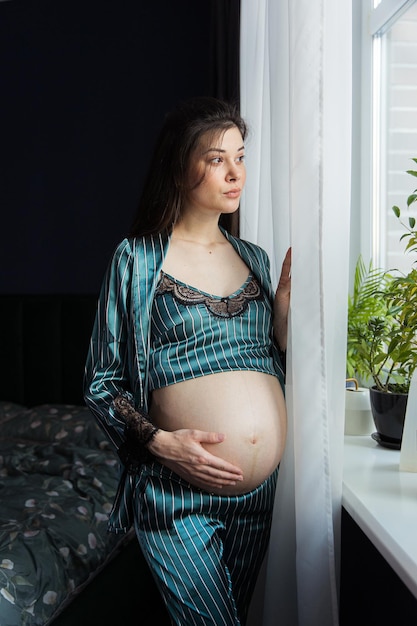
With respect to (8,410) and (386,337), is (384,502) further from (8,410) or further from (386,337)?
(8,410)

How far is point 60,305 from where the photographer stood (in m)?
3.05

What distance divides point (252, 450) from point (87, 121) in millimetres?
2298

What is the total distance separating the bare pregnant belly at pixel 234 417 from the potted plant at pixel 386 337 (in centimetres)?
31

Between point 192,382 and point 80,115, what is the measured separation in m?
2.21

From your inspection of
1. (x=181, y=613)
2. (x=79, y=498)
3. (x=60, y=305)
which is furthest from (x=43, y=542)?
(x=60, y=305)

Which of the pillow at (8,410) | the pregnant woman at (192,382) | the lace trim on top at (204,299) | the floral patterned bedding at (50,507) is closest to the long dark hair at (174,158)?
the pregnant woman at (192,382)

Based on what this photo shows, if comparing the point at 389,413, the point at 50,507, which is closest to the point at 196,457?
the point at 389,413

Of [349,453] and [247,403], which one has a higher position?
[247,403]

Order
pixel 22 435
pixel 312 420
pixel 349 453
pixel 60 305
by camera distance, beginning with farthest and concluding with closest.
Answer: pixel 60 305, pixel 22 435, pixel 349 453, pixel 312 420

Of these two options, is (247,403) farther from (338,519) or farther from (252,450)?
(338,519)

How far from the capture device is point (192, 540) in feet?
4.12

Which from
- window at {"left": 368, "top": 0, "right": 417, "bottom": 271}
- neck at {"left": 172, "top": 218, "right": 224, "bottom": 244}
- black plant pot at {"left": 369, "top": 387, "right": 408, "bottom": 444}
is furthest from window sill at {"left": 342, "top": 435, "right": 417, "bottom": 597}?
window at {"left": 368, "top": 0, "right": 417, "bottom": 271}

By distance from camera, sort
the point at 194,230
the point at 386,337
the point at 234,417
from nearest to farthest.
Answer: the point at 234,417 → the point at 194,230 → the point at 386,337

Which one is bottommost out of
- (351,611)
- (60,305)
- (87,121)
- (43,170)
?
(351,611)
